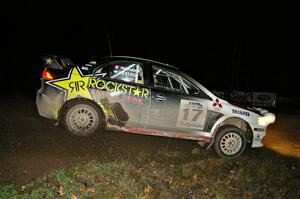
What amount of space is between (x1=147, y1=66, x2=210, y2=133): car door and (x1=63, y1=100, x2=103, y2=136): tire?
42.2 inches

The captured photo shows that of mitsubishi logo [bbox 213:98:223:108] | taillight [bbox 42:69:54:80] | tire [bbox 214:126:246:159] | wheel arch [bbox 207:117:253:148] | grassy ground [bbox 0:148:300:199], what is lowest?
grassy ground [bbox 0:148:300:199]

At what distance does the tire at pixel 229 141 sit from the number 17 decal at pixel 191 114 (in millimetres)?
545

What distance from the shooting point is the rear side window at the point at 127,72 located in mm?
6867

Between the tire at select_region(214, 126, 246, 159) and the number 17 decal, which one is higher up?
the number 17 decal

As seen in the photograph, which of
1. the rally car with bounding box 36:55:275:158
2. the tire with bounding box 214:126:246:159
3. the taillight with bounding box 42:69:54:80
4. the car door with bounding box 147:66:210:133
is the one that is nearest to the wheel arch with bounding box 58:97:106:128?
the rally car with bounding box 36:55:275:158

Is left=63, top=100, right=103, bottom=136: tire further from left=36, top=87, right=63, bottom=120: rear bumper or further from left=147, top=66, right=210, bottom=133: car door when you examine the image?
left=147, top=66, right=210, bottom=133: car door

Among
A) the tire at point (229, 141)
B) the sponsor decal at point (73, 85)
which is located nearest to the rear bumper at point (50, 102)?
the sponsor decal at point (73, 85)

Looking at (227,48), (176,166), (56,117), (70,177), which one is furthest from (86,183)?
(227,48)

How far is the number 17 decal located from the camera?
6.82m

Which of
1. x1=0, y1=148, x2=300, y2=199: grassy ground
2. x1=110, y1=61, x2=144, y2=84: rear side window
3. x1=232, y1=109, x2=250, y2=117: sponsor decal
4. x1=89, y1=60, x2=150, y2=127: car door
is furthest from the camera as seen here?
x1=232, y1=109, x2=250, y2=117: sponsor decal

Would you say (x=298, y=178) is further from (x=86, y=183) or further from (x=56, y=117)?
(x=56, y=117)

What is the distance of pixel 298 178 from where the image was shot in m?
5.71

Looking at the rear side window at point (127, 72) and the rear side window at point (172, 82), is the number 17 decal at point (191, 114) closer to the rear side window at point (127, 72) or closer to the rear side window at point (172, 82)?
the rear side window at point (172, 82)

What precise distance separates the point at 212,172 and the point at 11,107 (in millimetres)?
7230
